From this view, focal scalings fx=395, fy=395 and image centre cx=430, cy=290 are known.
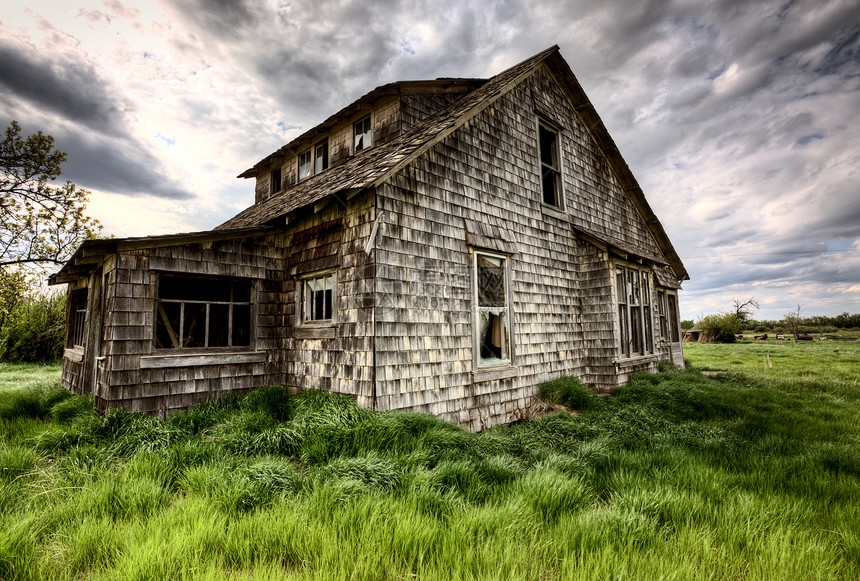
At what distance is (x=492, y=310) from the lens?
313 inches

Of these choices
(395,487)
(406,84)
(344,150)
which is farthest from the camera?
(344,150)

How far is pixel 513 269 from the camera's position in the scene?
848 centimetres

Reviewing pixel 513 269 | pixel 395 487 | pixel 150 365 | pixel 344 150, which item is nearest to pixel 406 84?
pixel 344 150

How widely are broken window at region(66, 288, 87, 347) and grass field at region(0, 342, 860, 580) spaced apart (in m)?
3.53

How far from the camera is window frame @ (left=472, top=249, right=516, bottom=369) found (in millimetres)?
7438

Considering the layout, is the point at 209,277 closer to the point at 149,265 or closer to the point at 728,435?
the point at 149,265

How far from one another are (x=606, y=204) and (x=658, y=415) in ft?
23.2

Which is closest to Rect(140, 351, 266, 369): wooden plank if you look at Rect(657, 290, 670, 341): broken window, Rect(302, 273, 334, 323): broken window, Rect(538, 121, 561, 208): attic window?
Rect(302, 273, 334, 323): broken window

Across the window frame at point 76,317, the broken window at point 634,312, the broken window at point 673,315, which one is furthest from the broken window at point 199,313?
the broken window at point 673,315

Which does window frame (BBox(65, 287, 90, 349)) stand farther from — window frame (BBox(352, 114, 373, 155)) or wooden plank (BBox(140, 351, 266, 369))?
window frame (BBox(352, 114, 373, 155))

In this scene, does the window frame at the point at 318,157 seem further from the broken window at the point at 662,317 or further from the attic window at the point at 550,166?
the broken window at the point at 662,317

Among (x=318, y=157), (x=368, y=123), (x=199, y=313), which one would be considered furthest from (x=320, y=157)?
(x=199, y=313)

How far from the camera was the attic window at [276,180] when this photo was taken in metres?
14.8

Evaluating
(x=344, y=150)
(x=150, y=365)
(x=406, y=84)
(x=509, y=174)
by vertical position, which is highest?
(x=406, y=84)
